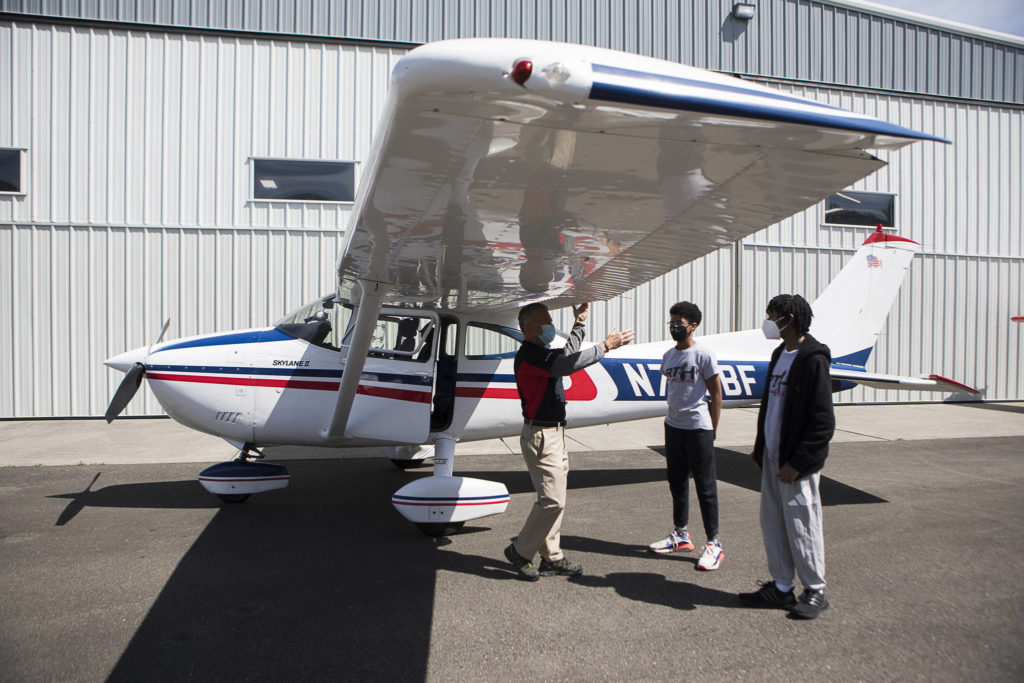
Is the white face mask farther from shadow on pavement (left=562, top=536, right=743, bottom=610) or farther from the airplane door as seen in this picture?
the airplane door

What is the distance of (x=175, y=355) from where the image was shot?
477cm

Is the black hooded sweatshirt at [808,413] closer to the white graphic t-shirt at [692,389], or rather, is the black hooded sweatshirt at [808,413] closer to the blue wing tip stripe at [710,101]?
the white graphic t-shirt at [692,389]

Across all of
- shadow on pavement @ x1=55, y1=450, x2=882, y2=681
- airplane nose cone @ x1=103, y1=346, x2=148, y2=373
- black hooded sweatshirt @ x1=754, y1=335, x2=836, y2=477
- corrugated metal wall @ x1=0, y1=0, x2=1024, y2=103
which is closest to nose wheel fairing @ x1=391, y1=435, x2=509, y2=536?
shadow on pavement @ x1=55, y1=450, x2=882, y2=681

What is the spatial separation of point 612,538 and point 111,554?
10.9 ft

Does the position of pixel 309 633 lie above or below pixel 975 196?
below

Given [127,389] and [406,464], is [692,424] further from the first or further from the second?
[127,389]

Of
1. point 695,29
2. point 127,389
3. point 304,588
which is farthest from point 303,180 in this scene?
point 304,588

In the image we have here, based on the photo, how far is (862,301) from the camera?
19.7ft

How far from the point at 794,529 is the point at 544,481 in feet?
4.22

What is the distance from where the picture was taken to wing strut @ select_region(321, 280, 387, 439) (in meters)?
3.93

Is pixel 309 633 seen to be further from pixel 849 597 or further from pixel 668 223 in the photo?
pixel 849 597

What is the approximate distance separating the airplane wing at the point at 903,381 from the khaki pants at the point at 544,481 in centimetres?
345

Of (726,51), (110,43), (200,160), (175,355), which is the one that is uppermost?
(726,51)

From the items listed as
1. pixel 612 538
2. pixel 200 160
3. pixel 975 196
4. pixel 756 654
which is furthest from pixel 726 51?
pixel 756 654
